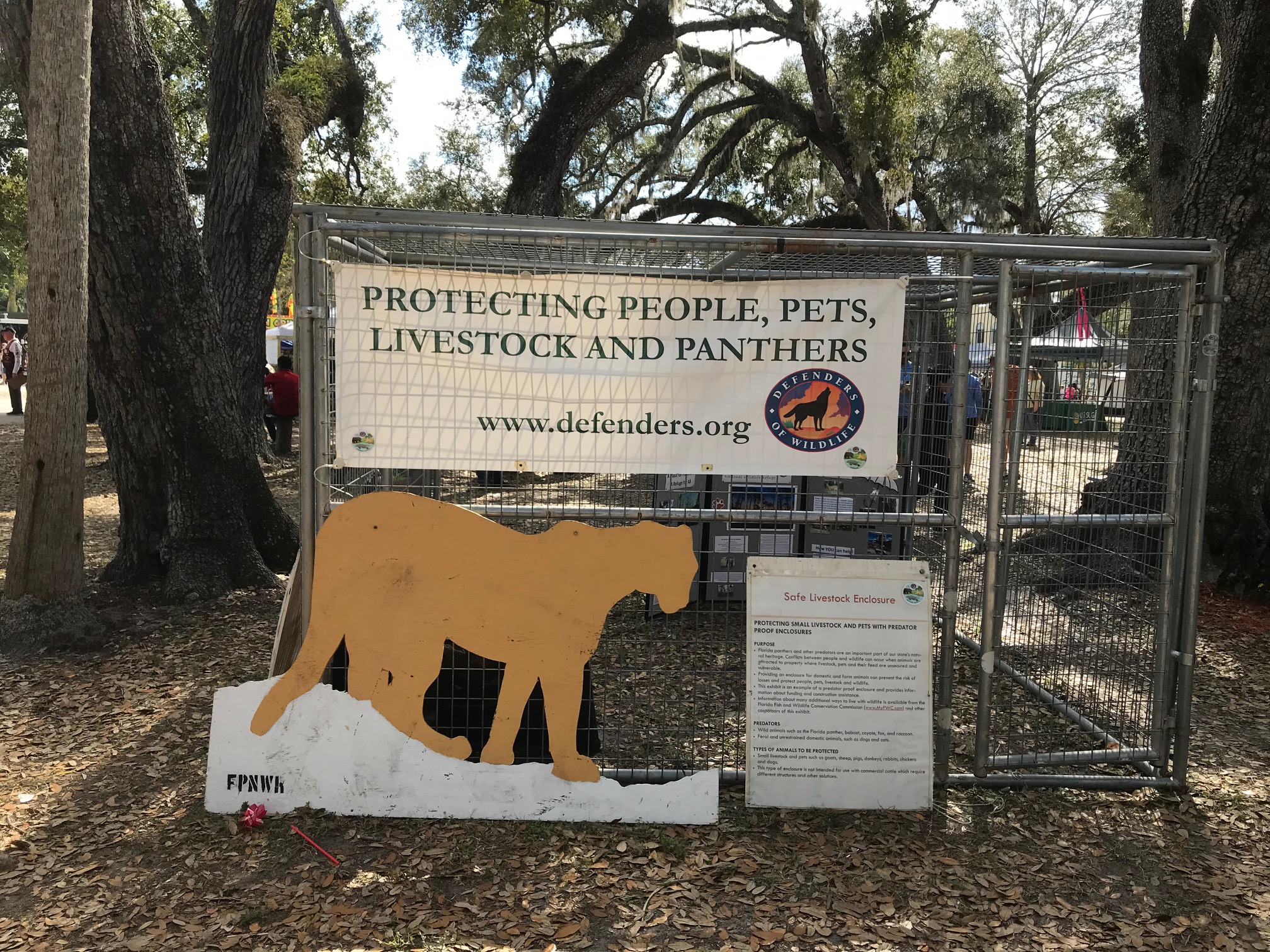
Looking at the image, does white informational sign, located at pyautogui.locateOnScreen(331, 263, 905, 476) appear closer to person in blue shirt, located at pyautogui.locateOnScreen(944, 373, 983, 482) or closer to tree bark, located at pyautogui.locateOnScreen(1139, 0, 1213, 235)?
person in blue shirt, located at pyautogui.locateOnScreen(944, 373, 983, 482)

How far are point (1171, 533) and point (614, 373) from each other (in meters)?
2.60

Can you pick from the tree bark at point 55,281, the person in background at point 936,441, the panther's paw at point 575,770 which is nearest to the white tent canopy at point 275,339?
the tree bark at point 55,281

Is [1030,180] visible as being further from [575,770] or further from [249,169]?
[575,770]

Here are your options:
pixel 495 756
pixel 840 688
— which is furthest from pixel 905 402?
pixel 495 756

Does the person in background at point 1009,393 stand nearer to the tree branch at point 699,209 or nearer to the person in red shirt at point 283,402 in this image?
the person in red shirt at point 283,402

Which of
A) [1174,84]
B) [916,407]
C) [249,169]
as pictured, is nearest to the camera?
[916,407]

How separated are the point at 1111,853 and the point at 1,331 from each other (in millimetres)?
31200

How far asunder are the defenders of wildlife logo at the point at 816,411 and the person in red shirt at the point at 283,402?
1203 cm

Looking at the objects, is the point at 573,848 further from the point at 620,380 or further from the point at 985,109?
the point at 985,109

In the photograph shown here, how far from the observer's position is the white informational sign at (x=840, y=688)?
12.4 feet

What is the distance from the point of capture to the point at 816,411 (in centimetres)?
367

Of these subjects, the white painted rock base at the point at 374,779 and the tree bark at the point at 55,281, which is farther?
the tree bark at the point at 55,281

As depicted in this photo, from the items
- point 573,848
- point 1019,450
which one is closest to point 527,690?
point 573,848

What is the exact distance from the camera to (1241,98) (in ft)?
22.8
